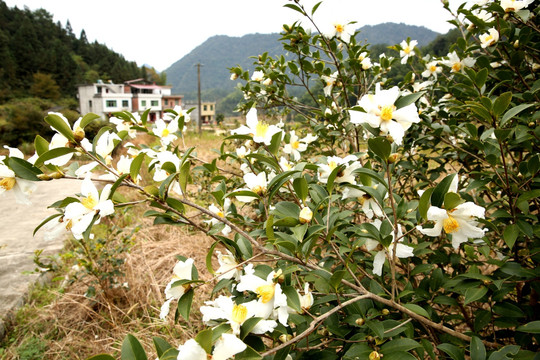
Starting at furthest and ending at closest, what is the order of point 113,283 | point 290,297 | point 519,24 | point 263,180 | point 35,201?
1. point 35,201
2. point 113,283
3. point 519,24
4. point 263,180
5. point 290,297

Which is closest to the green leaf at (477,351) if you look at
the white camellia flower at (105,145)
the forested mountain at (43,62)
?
the white camellia flower at (105,145)

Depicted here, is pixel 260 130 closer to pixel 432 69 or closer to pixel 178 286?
pixel 178 286

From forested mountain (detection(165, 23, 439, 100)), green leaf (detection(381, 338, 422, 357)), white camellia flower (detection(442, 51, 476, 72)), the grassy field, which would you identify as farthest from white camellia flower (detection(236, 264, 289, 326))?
forested mountain (detection(165, 23, 439, 100))

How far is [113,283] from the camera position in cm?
174

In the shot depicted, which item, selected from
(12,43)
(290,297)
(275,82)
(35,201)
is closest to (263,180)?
(290,297)

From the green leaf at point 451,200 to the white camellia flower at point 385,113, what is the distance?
0.12m

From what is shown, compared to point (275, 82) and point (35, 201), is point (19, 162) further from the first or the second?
point (35, 201)

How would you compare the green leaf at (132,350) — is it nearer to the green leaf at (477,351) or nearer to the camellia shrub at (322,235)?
the camellia shrub at (322,235)

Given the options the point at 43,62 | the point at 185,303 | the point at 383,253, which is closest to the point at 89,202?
the point at 185,303

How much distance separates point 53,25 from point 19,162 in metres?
51.0

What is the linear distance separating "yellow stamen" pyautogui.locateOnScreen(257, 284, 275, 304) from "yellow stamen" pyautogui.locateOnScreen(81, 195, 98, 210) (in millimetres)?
320

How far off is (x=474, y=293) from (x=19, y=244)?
2986 millimetres

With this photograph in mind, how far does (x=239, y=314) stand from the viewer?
0.48 meters

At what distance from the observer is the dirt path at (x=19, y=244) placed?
69.9 inches
